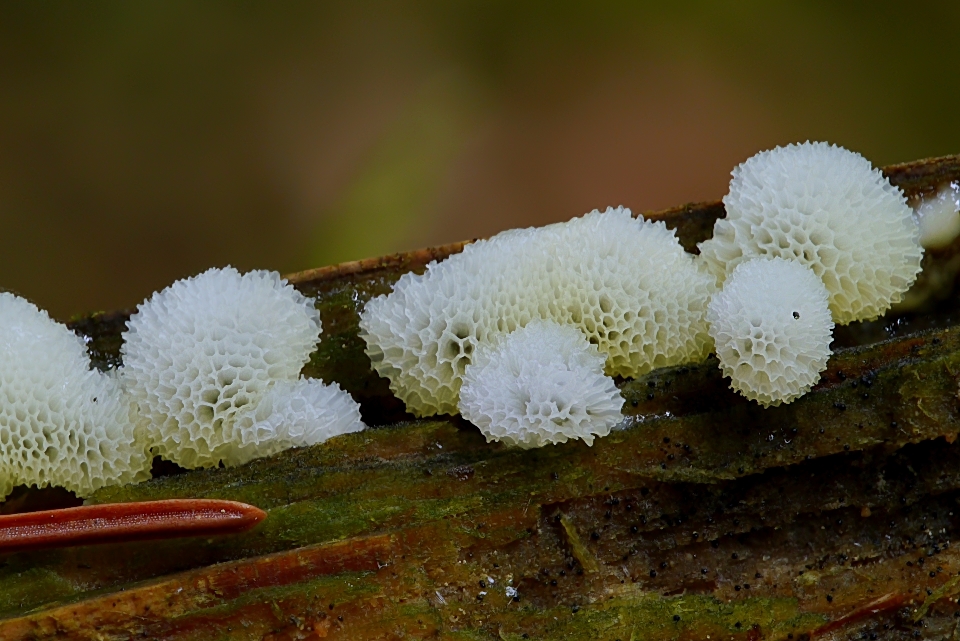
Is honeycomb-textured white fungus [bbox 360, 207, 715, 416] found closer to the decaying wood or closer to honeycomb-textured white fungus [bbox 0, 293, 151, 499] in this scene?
the decaying wood

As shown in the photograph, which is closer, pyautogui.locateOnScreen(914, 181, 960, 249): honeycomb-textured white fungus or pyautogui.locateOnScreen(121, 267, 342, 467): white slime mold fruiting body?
pyautogui.locateOnScreen(121, 267, 342, 467): white slime mold fruiting body

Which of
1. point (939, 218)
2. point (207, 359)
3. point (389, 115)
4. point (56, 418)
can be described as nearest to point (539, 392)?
point (207, 359)

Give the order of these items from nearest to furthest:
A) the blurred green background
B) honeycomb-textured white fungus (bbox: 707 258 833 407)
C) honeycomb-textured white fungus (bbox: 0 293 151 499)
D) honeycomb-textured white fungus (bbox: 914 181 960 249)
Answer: honeycomb-textured white fungus (bbox: 707 258 833 407), honeycomb-textured white fungus (bbox: 0 293 151 499), honeycomb-textured white fungus (bbox: 914 181 960 249), the blurred green background

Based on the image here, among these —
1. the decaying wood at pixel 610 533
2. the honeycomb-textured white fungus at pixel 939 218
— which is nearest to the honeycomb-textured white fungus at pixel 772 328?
the decaying wood at pixel 610 533

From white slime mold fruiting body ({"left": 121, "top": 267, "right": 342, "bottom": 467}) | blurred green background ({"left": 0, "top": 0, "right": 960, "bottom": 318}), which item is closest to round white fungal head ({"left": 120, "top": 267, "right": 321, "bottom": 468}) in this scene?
white slime mold fruiting body ({"left": 121, "top": 267, "right": 342, "bottom": 467})

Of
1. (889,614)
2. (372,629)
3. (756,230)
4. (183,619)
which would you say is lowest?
(889,614)

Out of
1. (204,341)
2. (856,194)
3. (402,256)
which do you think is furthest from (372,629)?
(856,194)

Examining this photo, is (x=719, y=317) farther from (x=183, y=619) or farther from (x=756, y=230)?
(x=183, y=619)
